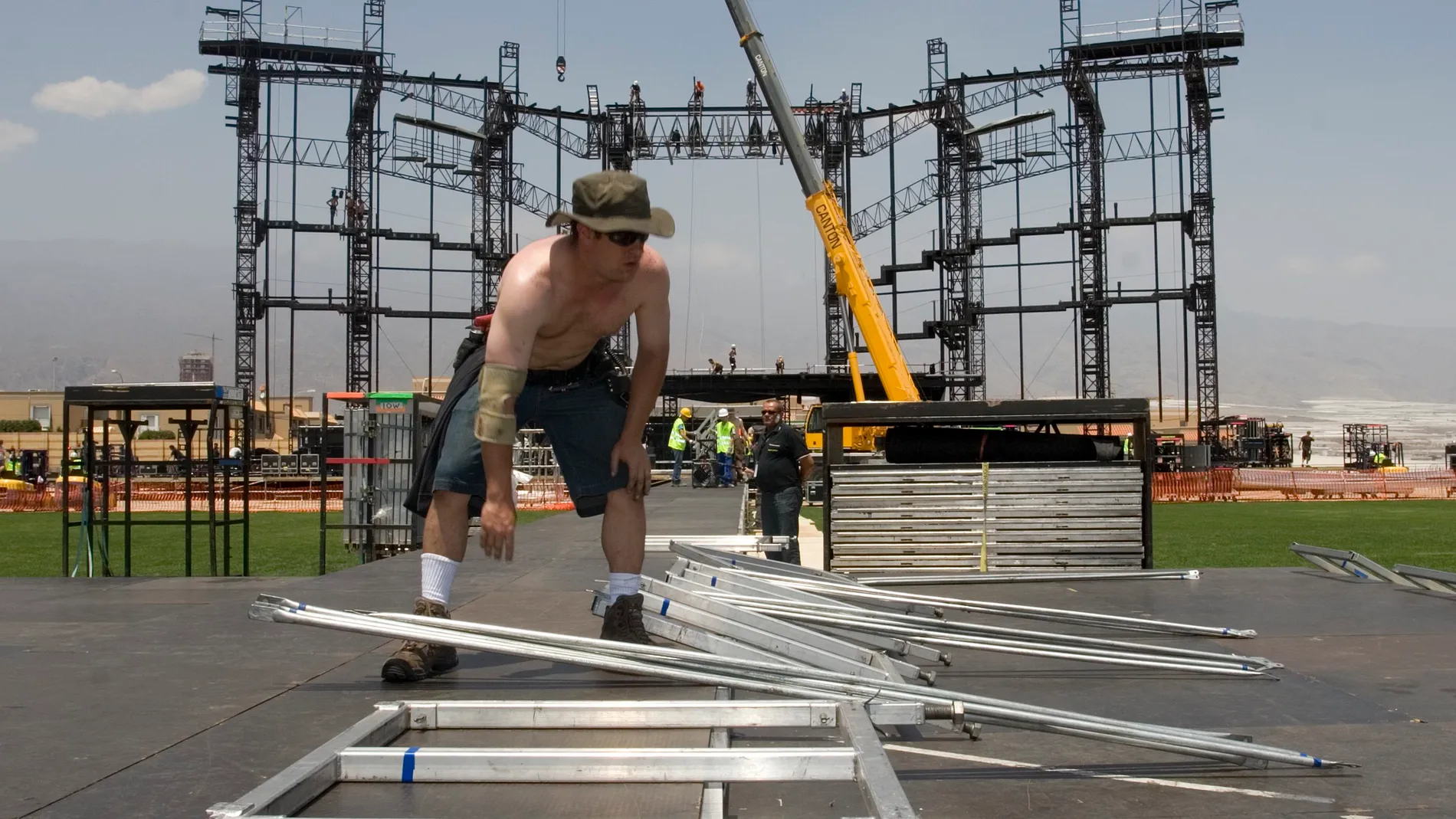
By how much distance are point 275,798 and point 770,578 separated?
336cm

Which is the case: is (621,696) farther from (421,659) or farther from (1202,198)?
(1202,198)

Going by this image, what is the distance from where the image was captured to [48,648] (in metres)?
4.41

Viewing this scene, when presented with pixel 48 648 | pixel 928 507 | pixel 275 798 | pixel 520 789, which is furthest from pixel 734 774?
pixel 928 507

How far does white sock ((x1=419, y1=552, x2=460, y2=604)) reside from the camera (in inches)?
153

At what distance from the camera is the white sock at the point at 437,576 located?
12.8ft

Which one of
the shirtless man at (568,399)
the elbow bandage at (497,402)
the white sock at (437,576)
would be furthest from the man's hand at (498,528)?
the white sock at (437,576)

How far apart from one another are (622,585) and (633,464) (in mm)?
415

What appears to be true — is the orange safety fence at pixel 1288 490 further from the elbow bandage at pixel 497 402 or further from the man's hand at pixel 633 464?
the elbow bandage at pixel 497 402

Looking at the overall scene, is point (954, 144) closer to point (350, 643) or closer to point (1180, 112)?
point (1180, 112)

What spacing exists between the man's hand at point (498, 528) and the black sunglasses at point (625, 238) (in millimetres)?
853

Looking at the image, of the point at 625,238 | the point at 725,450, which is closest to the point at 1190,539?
the point at 725,450

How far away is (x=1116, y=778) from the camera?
2641 millimetres

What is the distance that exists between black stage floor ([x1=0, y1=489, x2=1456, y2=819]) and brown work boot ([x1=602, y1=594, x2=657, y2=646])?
0.21 meters

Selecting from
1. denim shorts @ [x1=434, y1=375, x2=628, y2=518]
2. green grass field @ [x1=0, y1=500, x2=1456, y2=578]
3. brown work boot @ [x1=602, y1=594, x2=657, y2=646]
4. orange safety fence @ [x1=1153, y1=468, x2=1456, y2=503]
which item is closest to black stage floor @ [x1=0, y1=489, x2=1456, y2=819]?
brown work boot @ [x1=602, y1=594, x2=657, y2=646]
